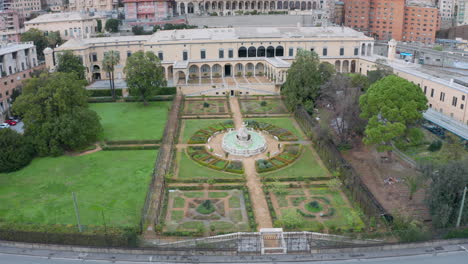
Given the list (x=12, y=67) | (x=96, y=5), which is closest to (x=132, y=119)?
(x=12, y=67)

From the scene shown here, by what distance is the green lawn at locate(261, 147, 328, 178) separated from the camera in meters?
44.0

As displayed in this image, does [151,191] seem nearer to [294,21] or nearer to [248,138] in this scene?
[248,138]

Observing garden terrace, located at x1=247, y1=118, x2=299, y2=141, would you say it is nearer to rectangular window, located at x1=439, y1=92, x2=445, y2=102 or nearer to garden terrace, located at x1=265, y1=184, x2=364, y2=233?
garden terrace, located at x1=265, y1=184, x2=364, y2=233

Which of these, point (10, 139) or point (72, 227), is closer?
point (72, 227)

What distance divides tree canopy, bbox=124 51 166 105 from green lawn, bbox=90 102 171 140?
277 centimetres

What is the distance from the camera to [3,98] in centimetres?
6594

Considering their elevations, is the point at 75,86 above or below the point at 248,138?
above

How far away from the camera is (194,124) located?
2411 inches

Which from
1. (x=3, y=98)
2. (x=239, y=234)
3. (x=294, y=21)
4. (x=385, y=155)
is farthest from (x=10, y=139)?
(x=294, y=21)

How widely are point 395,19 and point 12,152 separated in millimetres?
127052

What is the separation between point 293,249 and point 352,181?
12.4 metres

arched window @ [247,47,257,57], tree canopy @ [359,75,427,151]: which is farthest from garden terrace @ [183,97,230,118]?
tree canopy @ [359,75,427,151]

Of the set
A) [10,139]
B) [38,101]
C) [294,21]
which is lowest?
[10,139]

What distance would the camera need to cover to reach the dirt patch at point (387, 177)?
120 ft
